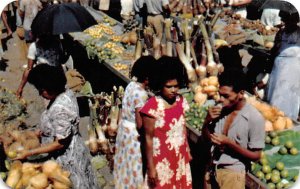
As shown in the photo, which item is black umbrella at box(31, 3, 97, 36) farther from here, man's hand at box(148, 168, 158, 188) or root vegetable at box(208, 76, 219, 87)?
man's hand at box(148, 168, 158, 188)

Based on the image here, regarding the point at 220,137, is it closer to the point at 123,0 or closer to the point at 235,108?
the point at 235,108

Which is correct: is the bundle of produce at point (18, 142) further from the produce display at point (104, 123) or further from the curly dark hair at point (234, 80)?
the curly dark hair at point (234, 80)

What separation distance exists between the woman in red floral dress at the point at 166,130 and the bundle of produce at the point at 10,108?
287 cm

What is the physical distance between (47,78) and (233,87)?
55.1 inches

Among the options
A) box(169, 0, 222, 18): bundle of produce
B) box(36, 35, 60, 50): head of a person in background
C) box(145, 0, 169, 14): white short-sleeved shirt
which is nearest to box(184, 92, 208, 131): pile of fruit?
box(36, 35, 60, 50): head of a person in background

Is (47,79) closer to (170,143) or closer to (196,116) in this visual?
(170,143)

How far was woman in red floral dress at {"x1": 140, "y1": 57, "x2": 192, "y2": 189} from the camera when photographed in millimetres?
3102

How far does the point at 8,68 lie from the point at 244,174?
7008 mm

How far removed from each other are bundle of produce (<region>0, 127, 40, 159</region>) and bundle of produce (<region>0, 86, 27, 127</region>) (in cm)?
181

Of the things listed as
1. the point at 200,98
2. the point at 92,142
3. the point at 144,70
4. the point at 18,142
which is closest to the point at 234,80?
the point at 144,70

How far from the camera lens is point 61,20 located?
4.94 m

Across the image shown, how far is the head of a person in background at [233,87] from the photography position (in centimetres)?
293

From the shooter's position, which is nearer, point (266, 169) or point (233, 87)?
point (233, 87)

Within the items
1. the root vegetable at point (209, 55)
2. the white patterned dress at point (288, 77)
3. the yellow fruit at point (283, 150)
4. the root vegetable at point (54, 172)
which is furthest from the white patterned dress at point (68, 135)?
the white patterned dress at point (288, 77)
